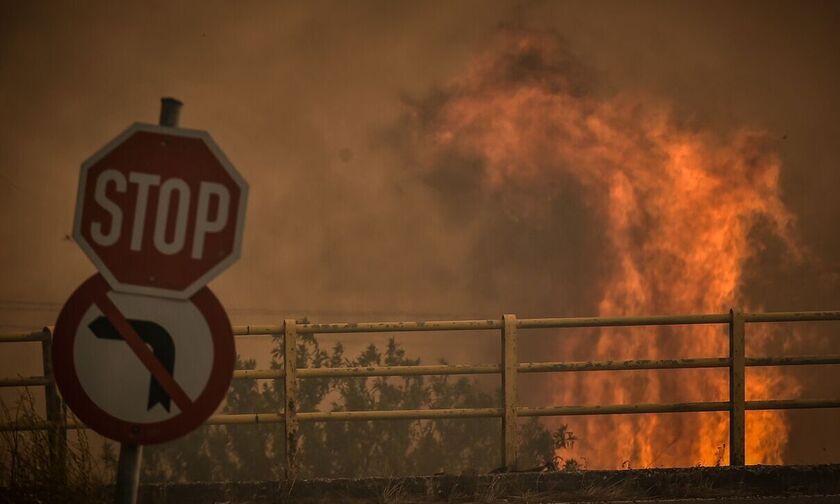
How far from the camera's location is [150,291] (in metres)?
3.56

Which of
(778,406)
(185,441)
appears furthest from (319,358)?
(778,406)

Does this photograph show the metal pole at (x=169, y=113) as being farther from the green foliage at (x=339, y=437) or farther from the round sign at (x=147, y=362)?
the green foliage at (x=339, y=437)

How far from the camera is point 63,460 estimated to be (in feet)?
19.1

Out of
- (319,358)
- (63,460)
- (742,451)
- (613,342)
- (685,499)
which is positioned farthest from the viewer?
(613,342)

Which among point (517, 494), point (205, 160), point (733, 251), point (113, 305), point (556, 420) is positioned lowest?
point (556, 420)

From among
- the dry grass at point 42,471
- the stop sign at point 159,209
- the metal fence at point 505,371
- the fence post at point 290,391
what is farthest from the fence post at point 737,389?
the stop sign at point 159,209

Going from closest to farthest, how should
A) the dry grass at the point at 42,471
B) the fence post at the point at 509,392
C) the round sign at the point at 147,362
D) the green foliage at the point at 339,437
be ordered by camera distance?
the round sign at the point at 147,362
the dry grass at the point at 42,471
the fence post at the point at 509,392
the green foliage at the point at 339,437

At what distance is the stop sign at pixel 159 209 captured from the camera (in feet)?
11.7

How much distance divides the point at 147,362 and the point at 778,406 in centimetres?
623

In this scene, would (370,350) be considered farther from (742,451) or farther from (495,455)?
(742,451)

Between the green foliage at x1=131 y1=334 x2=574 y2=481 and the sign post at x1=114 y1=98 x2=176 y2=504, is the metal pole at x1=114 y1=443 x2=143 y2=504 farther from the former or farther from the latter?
the green foliage at x1=131 y1=334 x2=574 y2=481

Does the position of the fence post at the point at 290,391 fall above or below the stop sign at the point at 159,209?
below

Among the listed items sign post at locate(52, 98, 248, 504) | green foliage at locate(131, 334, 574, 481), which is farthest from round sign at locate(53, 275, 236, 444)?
green foliage at locate(131, 334, 574, 481)

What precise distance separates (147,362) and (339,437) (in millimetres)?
27592
